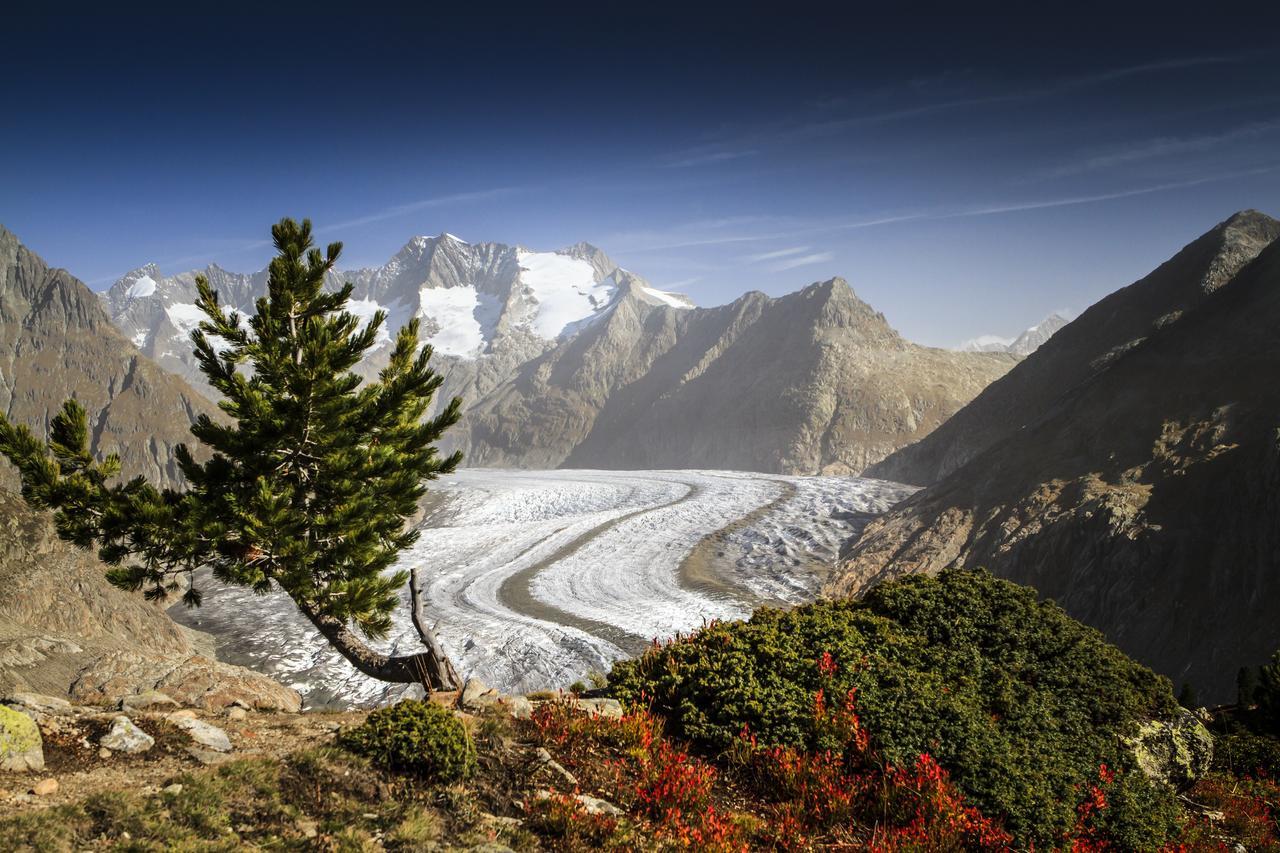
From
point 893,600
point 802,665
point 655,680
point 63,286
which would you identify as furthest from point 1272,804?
point 63,286

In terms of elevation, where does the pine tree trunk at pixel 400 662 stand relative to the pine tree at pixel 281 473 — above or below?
below

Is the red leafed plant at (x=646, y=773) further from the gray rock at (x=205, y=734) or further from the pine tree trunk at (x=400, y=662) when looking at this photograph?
the gray rock at (x=205, y=734)

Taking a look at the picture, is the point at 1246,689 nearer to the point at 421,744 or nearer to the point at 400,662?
the point at 421,744

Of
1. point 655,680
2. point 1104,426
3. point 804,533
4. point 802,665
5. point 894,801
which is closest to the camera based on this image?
point 894,801

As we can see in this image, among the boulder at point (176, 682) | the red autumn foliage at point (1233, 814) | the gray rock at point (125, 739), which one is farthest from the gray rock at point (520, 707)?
the boulder at point (176, 682)

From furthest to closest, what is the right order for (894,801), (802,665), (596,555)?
1. (596,555)
2. (802,665)
3. (894,801)

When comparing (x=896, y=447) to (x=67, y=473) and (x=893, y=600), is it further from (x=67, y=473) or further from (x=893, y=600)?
(x=67, y=473)

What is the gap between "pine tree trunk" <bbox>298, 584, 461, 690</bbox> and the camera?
40.8ft

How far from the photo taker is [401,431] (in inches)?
494

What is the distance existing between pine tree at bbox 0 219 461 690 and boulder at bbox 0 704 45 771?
317 cm

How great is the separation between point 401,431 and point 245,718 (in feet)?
18.0

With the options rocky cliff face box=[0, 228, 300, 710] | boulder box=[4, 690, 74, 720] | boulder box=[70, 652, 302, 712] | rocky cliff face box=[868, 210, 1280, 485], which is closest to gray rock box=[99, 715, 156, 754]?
boulder box=[4, 690, 74, 720]

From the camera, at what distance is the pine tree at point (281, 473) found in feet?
33.4

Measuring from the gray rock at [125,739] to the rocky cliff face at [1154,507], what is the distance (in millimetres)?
34041
